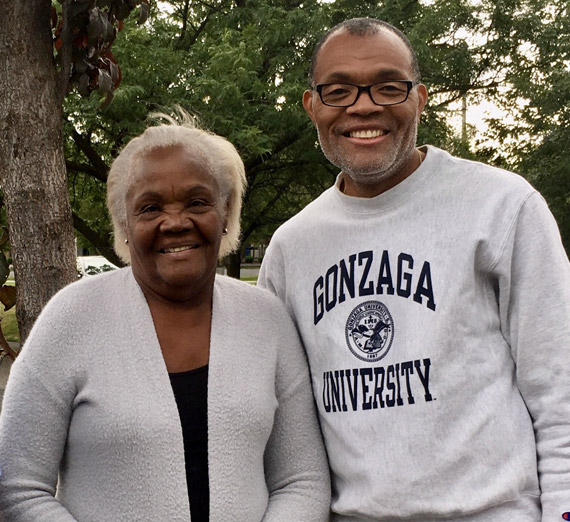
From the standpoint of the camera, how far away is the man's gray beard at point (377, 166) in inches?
88.7

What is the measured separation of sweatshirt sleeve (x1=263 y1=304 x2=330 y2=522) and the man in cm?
4

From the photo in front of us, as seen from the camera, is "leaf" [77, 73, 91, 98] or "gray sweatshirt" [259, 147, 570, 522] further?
"leaf" [77, 73, 91, 98]

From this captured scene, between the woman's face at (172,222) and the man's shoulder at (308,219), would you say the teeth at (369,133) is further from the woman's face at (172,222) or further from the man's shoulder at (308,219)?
the woman's face at (172,222)

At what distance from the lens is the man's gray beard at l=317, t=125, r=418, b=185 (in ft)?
7.39

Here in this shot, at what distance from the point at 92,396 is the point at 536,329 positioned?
120cm

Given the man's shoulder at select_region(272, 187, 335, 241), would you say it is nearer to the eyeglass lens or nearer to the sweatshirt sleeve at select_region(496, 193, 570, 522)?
the eyeglass lens

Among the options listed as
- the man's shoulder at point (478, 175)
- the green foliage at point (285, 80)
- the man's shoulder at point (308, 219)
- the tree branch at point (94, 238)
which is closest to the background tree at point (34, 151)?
the man's shoulder at point (308, 219)

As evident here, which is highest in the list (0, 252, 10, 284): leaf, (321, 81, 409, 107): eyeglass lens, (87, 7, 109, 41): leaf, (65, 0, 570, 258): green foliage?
(65, 0, 570, 258): green foliage

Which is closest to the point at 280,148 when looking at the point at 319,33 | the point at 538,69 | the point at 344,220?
the point at 319,33

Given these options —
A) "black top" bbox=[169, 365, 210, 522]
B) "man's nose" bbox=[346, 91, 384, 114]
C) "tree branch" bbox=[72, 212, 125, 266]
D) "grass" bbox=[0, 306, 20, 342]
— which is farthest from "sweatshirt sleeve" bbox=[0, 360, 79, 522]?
"grass" bbox=[0, 306, 20, 342]

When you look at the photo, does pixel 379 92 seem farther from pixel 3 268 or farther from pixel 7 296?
pixel 7 296

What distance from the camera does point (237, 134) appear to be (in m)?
10.6

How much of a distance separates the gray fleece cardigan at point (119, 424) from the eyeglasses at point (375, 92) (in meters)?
0.76

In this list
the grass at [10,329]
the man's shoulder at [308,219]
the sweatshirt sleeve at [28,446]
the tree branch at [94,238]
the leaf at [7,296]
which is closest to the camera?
the sweatshirt sleeve at [28,446]
